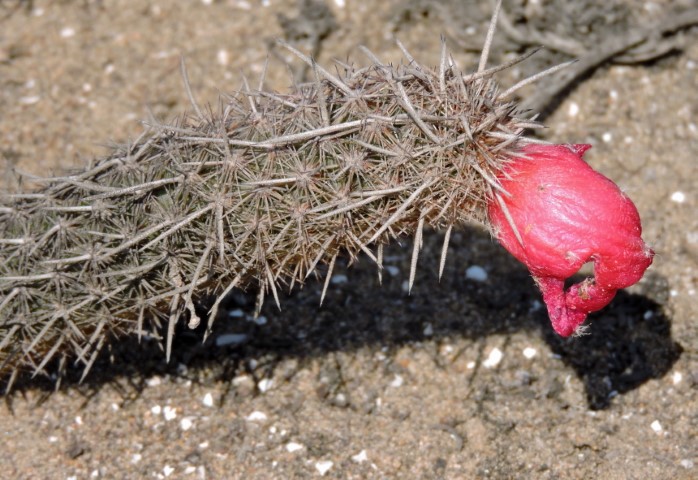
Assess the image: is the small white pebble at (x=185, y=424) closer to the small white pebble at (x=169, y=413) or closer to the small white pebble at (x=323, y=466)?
the small white pebble at (x=169, y=413)

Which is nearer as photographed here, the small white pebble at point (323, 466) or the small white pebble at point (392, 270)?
the small white pebble at point (323, 466)

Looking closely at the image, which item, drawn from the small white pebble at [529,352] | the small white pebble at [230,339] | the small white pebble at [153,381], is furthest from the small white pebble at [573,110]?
the small white pebble at [153,381]

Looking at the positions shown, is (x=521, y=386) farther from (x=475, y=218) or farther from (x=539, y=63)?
(x=539, y=63)

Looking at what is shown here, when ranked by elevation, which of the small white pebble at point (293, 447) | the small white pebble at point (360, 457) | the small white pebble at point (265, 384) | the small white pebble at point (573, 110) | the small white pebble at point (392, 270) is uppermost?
the small white pebble at point (573, 110)

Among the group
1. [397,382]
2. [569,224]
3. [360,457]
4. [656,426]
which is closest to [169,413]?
[360,457]

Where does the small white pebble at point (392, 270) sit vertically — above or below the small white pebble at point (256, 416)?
above

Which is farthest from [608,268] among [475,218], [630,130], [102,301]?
[630,130]

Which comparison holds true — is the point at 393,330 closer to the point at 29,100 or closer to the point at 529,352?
the point at 529,352

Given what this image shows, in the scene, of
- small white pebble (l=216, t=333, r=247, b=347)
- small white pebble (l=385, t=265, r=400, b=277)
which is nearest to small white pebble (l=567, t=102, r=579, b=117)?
small white pebble (l=385, t=265, r=400, b=277)
